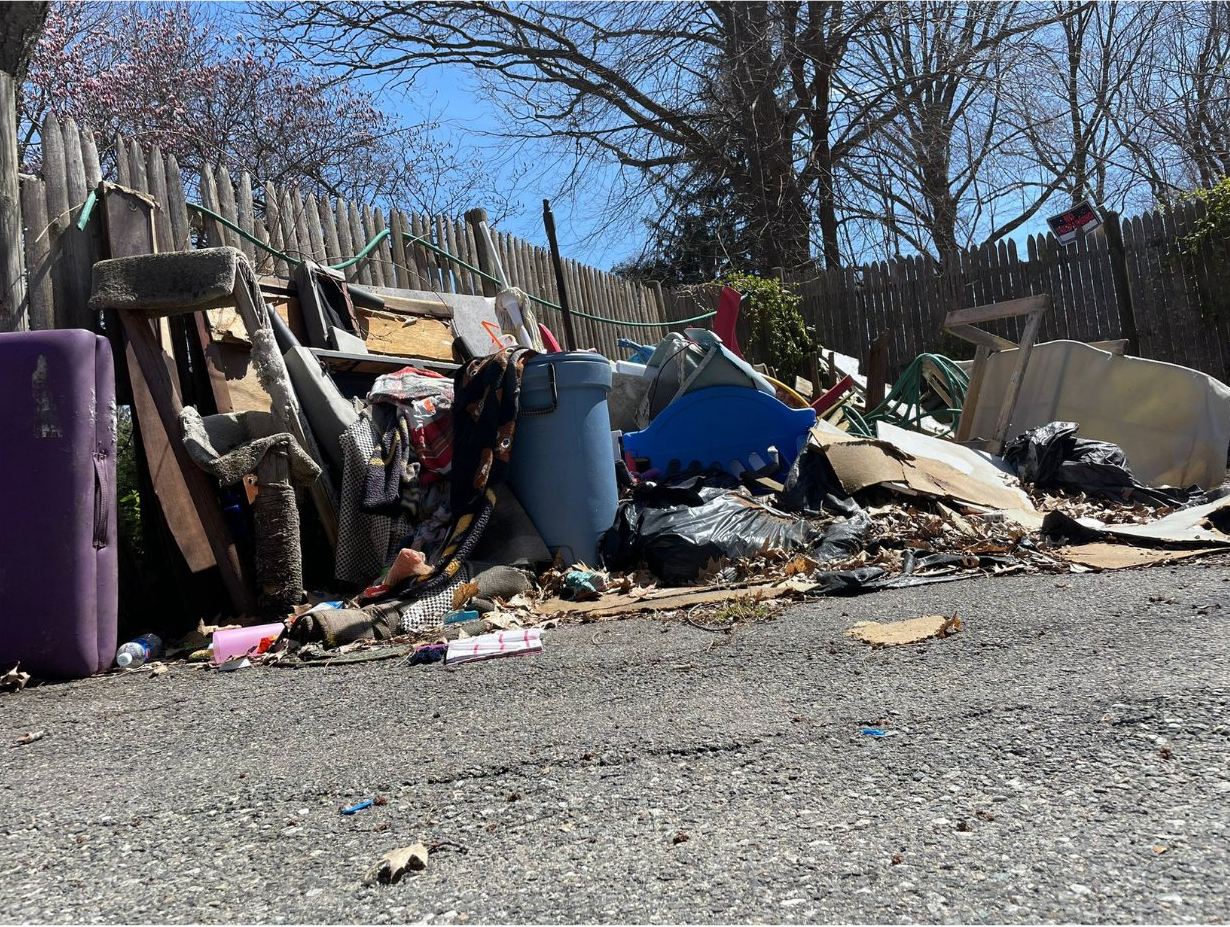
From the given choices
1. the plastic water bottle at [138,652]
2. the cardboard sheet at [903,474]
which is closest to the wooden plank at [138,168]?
the plastic water bottle at [138,652]

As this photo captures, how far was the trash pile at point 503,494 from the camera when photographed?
4277 millimetres

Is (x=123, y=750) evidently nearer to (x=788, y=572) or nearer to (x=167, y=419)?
(x=167, y=419)

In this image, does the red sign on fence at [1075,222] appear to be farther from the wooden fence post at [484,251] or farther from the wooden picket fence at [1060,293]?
the wooden fence post at [484,251]

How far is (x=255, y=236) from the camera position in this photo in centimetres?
621

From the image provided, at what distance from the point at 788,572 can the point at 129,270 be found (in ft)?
11.2

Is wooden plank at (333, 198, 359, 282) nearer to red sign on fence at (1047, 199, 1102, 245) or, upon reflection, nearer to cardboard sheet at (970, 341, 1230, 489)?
cardboard sheet at (970, 341, 1230, 489)

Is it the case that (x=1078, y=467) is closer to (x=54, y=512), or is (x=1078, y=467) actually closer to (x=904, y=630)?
(x=904, y=630)

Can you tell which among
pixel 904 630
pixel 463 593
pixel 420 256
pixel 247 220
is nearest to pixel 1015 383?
pixel 420 256

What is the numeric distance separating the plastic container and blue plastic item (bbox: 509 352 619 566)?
4.69 ft

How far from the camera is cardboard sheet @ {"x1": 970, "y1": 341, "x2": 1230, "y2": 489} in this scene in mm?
6762

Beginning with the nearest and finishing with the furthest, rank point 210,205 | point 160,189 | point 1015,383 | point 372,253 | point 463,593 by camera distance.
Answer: point 463,593 → point 160,189 → point 210,205 → point 372,253 → point 1015,383

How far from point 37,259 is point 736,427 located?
3812 millimetres

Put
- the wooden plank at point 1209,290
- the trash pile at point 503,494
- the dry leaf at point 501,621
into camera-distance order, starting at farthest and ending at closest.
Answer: the wooden plank at point 1209,290, the trash pile at point 503,494, the dry leaf at point 501,621

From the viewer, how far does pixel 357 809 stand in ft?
7.22
